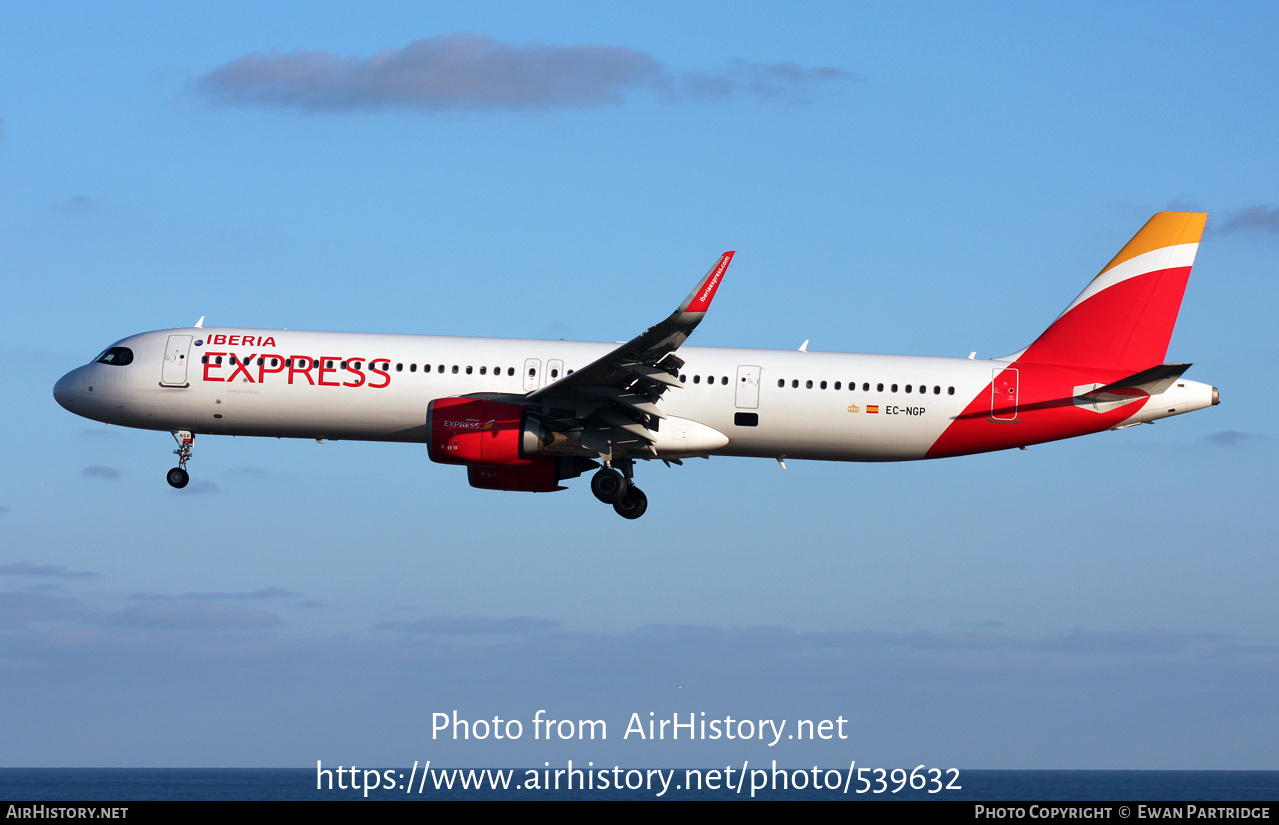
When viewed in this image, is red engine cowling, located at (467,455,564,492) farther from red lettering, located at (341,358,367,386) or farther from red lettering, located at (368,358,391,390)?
red lettering, located at (341,358,367,386)

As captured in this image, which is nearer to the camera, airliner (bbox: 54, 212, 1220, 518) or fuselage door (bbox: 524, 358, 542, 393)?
airliner (bbox: 54, 212, 1220, 518)

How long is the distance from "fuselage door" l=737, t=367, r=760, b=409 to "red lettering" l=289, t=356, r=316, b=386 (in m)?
11.8

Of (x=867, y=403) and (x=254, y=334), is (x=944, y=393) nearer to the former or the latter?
(x=867, y=403)

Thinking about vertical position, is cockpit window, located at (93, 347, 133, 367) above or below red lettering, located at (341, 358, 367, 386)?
above

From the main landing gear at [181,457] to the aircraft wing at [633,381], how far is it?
10.5 meters

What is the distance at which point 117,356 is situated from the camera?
38.7 metres

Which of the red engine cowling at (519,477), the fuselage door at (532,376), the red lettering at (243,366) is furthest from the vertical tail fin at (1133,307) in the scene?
the red lettering at (243,366)

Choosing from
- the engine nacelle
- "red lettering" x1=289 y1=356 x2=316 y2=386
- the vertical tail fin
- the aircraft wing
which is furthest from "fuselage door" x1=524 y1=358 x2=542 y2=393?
the vertical tail fin

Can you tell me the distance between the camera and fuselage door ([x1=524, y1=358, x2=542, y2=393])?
36.9 metres

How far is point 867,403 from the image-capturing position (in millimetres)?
36625

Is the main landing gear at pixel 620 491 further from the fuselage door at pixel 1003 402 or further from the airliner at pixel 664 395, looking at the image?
the fuselage door at pixel 1003 402

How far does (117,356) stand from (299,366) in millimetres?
5854

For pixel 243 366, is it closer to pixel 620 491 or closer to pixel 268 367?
pixel 268 367
